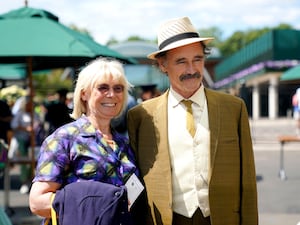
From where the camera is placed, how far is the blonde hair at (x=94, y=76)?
9.08 feet

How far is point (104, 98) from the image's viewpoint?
9.08 ft

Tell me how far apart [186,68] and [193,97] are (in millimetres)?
156

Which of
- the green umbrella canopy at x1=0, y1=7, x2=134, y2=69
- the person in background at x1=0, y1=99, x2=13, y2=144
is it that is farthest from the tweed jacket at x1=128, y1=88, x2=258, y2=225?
the person in background at x1=0, y1=99, x2=13, y2=144

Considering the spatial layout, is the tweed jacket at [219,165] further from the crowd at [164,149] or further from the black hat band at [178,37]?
the black hat band at [178,37]

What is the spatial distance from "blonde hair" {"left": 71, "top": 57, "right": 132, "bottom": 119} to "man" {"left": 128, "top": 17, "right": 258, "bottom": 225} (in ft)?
0.94

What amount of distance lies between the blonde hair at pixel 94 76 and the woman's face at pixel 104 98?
0.07 ft

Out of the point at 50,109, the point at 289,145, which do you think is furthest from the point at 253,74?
the point at 50,109

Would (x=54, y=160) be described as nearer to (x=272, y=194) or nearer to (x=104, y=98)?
(x=104, y=98)

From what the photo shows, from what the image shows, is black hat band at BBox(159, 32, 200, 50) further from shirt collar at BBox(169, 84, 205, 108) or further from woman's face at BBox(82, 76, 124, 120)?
woman's face at BBox(82, 76, 124, 120)

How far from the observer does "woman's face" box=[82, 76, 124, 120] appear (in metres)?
2.76

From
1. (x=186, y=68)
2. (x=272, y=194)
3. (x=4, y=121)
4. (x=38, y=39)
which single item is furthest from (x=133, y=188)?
(x=272, y=194)

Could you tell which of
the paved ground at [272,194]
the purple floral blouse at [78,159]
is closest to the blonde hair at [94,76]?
the purple floral blouse at [78,159]

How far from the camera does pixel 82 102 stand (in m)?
2.85

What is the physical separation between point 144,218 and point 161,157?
319 millimetres
